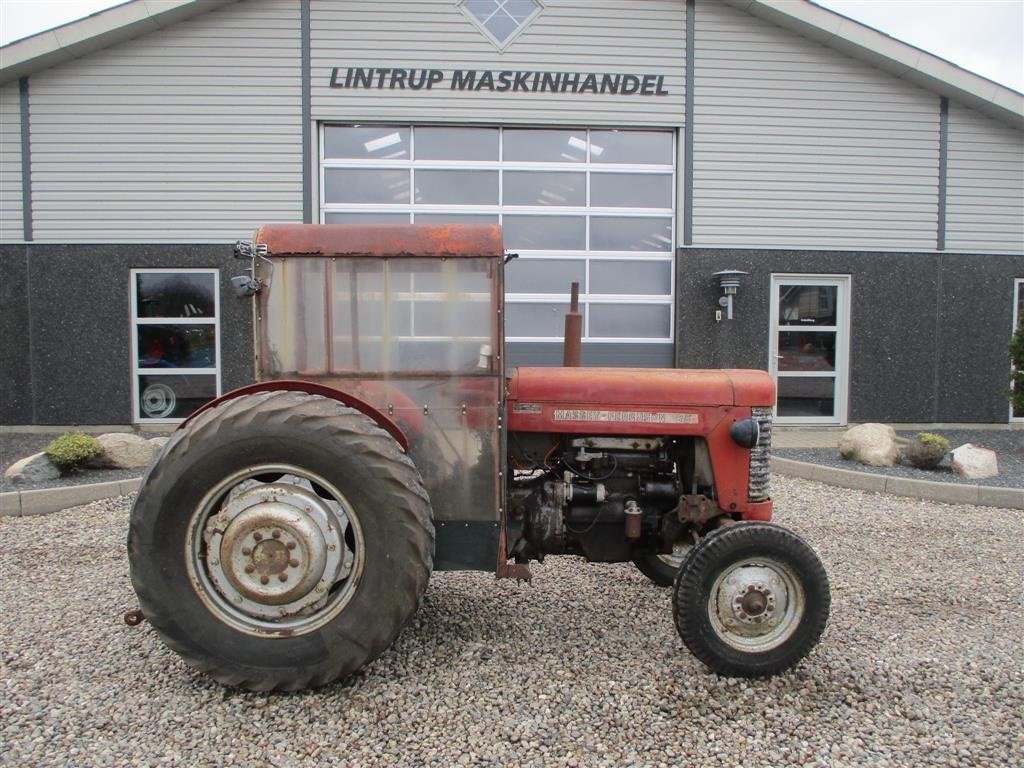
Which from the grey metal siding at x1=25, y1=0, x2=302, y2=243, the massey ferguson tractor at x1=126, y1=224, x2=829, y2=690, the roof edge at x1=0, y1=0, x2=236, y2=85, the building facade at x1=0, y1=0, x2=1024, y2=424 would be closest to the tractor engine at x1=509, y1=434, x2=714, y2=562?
the massey ferguson tractor at x1=126, y1=224, x2=829, y2=690

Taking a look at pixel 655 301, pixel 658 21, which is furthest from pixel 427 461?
pixel 658 21

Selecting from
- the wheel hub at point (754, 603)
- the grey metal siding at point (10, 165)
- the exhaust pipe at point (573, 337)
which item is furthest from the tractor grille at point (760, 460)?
the grey metal siding at point (10, 165)

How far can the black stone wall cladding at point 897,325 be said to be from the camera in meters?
10.1

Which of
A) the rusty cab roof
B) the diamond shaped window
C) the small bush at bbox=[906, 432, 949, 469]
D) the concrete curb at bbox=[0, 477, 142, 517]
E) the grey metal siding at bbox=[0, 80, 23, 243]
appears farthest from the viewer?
the diamond shaped window

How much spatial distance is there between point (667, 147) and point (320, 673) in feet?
31.1

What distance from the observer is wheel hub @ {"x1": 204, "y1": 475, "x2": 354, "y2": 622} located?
8.80 feet

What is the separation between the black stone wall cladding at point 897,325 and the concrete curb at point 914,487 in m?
3.17

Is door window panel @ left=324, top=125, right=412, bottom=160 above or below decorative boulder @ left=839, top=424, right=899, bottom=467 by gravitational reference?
above

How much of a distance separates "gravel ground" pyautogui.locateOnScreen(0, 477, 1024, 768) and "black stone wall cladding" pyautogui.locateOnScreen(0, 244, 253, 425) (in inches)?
250

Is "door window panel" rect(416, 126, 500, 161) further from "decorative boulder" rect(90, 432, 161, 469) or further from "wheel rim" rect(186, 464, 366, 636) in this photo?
"wheel rim" rect(186, 464, 366, 636)

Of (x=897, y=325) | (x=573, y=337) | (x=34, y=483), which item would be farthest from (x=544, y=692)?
(x=897, y=325)

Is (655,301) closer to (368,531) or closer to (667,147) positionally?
(667,147)

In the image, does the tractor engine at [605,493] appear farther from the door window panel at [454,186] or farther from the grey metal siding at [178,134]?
the grey metal siding at [178,134]

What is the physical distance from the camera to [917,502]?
6391 mm
